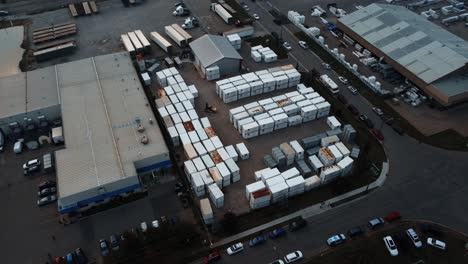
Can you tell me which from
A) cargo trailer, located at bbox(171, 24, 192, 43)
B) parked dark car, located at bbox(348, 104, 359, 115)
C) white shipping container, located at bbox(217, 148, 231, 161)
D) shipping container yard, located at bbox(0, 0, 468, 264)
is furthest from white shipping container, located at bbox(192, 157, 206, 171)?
cargo trailer, located at bbox(171, 24, 192, 43)

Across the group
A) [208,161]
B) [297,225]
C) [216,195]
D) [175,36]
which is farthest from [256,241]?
[175,36]

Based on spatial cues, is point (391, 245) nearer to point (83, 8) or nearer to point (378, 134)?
point (378, 134)

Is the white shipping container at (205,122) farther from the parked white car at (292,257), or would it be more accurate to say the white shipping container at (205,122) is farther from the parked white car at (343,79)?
the parked white car at (343,79)

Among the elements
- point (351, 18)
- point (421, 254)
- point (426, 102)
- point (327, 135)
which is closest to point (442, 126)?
point (426, 102)

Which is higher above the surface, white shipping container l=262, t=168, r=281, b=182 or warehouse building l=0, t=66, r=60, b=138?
warehouse building l=0, t=66, r=60, b=138

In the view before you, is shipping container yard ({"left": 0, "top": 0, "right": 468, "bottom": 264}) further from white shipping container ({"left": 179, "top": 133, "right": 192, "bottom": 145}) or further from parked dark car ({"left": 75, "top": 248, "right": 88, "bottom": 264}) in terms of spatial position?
parked dark car ({"left": 75, "top": 248, "right": 88, "bottom": 264})

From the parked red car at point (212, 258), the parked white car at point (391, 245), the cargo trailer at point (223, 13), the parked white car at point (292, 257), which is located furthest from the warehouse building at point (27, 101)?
the parked white car at point (391, 245)

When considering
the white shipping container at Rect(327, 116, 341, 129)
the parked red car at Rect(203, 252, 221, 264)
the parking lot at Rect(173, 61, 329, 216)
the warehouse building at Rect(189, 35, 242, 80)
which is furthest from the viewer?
the warehouse building at Rect(189, 35, 242, 80)
